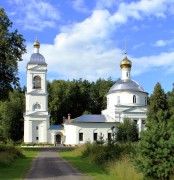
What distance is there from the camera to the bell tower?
70.8 m

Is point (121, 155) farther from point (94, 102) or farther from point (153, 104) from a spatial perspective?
point (94, 102)

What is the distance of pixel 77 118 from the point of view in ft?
234

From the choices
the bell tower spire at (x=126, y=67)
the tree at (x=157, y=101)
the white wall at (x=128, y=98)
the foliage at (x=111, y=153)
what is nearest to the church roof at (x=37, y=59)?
the white wall at (x=128, y=98)

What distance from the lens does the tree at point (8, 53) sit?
34.9m

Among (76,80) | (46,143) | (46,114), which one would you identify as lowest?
(46,143)

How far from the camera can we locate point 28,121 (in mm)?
70812

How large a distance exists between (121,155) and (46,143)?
158ft

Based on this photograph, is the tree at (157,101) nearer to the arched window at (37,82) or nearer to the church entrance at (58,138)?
the church entrance at (58,138)

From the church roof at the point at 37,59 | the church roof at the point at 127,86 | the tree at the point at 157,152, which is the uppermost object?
the church roof at the point at 37,59

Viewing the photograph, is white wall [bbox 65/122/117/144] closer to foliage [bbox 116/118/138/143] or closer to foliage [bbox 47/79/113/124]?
foliage [bbox 116/118/138/143]

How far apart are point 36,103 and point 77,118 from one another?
8.27 metres

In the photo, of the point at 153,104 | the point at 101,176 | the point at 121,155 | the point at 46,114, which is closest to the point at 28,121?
the point at 46,114

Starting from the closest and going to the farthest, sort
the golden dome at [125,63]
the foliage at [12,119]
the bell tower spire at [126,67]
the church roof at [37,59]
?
the church roof at [37,59], the golden dome at [125,63], the bell tower spire at [126,67], the foliage at [12,119]

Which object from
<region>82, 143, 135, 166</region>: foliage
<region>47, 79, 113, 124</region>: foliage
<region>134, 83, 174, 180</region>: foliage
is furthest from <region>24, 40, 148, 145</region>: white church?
<region>134, 83, 174, 180</region>: foliage
